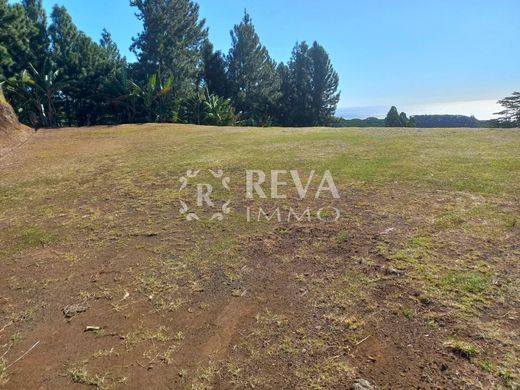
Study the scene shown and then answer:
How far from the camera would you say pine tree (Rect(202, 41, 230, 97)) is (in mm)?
→ 36844

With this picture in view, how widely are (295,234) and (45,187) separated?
6025 millimetres

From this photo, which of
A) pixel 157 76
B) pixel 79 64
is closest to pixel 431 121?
pixel 157 76

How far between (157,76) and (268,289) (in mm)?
25288

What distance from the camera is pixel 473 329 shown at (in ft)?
9.03

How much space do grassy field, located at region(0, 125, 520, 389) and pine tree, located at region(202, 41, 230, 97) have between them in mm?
31736

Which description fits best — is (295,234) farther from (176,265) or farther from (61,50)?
(61,50)

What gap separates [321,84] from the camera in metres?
39.1

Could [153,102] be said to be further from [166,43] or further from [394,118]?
[394,118]

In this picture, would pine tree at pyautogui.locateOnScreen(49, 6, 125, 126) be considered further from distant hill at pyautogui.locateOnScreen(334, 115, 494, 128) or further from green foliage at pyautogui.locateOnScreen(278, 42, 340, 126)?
distant hill at pyautogui.locateOnScreen(334, 115, 494, 128)

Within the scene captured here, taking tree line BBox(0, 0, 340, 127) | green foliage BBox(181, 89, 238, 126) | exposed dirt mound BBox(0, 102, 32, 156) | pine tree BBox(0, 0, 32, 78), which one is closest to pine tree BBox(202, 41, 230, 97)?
tree line BBox(0, 0, 340, 127)

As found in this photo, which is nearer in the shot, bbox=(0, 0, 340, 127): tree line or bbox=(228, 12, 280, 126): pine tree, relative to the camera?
bbox=(0, 0, 340, 127): tree line

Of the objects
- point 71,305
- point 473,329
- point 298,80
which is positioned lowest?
point 71,305

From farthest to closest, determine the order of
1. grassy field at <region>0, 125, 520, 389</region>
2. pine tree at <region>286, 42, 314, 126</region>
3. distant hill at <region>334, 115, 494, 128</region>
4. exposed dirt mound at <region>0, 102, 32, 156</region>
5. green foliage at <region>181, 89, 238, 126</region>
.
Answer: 1. distant hill at <region>334, 115, 494, 128</region>
2. pine tree at <region>286, 42, 314, 126</region>
3. green foliage at <region>181, 89, 238, 126</region>
4. exposed dirt mound at <region>0, 102, 32, 156</region>
5. grassy field at <region>0, 125, 520, 389</region>

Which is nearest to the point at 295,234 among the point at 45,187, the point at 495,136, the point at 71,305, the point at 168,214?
the point at 168,214
